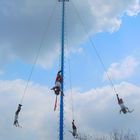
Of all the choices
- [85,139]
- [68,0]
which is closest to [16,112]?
[68,0]

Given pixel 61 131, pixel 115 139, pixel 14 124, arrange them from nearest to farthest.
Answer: pixel 61 131 < pixel 14 124 < pixel 115 139

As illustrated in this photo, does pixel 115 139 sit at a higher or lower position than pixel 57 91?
higher

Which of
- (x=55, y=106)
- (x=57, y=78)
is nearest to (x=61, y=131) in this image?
(x=55, y=106)

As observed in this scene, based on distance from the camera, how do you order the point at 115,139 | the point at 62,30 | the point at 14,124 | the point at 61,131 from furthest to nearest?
the point at 115,139, the point at 62,30, the point at 14,124, the point at 61,131

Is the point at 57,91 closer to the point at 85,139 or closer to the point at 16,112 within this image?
the point at 16,112

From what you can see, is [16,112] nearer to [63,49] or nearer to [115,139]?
[63,49]

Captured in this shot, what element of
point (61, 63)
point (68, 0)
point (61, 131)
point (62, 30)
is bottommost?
point (61, 131)

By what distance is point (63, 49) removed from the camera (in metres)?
35.2

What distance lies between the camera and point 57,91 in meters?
31.8

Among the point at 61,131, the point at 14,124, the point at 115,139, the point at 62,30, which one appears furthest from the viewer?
the point at 115,139

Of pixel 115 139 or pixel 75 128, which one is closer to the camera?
pixel 75 128

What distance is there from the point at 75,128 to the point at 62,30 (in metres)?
9.80

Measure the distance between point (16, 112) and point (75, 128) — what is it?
591 centimetres

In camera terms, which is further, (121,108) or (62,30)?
(62,30)
